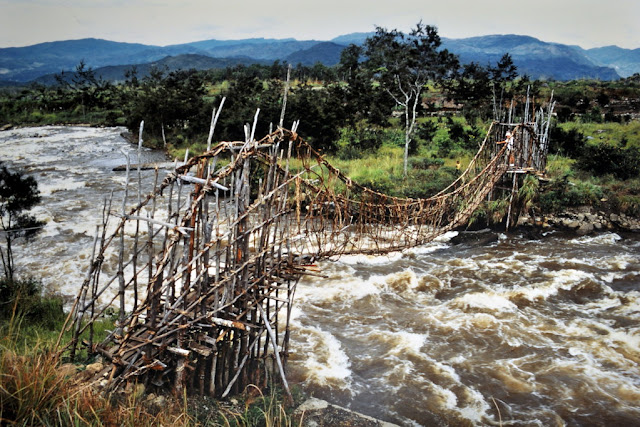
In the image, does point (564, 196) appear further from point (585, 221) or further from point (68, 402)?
point (68, 402)

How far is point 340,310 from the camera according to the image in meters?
7.11

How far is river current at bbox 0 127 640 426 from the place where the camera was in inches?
201

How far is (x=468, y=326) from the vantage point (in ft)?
22.0

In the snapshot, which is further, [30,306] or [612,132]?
[612,132]

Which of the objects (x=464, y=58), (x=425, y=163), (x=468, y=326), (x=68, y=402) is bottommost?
(x=468, y=326)

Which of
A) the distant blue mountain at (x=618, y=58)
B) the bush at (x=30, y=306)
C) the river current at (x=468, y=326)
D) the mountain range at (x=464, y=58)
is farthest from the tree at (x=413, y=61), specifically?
the distant blue mountain at (x=618, y=58)

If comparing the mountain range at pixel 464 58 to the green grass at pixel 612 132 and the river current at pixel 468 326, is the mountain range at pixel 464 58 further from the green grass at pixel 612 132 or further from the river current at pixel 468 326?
the river current at pixel 468 326

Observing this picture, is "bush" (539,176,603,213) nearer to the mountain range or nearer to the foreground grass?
the foreground grass

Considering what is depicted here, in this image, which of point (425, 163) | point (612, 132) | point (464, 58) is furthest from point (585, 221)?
point (464, 58)

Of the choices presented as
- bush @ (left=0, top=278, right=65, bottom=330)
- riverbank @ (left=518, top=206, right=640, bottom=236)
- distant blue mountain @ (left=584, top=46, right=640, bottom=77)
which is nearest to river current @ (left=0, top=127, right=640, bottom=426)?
riverbank @ (left=518, top=206, right=640, bottom=236)

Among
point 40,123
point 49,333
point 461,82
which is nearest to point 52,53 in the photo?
point 40,123

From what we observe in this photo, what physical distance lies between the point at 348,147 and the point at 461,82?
7954mm

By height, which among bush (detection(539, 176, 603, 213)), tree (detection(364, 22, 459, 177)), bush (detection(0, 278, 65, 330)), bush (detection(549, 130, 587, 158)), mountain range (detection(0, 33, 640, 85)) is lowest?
bush (detection(0, 278, 65, 330))

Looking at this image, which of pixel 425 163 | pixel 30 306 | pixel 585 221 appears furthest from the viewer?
pixel 425 163
